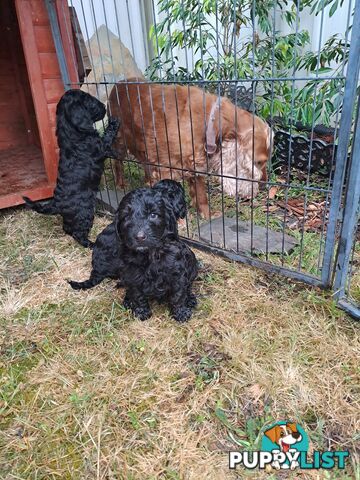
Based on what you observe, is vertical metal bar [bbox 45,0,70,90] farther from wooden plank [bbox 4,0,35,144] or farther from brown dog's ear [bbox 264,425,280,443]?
brown dog's ear [bbox 264,425,280,443]

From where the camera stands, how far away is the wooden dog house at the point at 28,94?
12.0ft

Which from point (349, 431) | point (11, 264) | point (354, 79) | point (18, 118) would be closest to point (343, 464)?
point (349, 431)

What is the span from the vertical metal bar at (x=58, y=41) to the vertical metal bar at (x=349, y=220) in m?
3.05

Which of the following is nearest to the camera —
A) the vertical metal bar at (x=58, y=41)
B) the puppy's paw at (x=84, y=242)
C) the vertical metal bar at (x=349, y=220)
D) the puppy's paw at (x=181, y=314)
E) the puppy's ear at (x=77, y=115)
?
the vertical metal bar at (x=349, y=220)

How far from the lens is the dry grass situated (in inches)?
65.1

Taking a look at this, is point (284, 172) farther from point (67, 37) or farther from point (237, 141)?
point (67, 37)

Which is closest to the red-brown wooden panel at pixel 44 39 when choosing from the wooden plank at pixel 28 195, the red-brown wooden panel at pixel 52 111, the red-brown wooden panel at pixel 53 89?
the red-brown wooden panel at pixel 53 89

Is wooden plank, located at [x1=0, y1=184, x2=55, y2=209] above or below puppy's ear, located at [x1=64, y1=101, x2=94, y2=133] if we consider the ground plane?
below

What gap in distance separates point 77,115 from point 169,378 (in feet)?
8.07

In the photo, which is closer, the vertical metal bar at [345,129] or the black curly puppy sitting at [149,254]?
the vertical metal bar at [345,129]

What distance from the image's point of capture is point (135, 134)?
12.5ft

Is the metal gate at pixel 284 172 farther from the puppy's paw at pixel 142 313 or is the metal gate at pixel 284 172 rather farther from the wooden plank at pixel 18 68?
the wooden plank at pixel 18 68

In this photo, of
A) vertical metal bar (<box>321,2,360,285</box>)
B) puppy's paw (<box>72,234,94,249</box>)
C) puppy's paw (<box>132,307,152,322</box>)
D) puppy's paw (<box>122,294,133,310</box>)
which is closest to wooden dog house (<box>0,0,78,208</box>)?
puppy's paw (<box>72,234,94,249</box>)

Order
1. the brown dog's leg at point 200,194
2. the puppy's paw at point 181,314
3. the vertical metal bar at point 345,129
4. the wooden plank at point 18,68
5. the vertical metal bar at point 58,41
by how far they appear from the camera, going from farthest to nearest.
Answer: the wooden plank at point 18,68, the brown dog's leg at point 200,194, the vertical metal bar at point 58,41, the puppy's paw at point 181,314, the vertical metal bar at point 345,129
